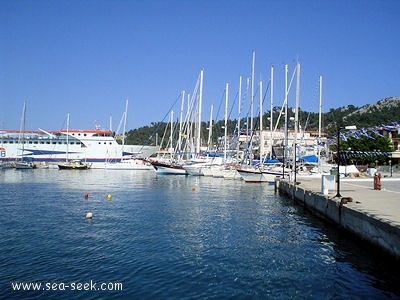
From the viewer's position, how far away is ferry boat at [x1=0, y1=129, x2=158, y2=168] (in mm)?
98812

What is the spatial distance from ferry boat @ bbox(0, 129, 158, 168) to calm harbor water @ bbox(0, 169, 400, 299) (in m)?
79.5

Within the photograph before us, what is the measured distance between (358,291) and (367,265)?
2377 mm

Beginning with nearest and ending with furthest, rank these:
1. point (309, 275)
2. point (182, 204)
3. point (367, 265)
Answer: point (309, 275) < point (367, 265) < point (182, 204)

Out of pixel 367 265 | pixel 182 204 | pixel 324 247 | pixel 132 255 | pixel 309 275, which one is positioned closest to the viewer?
pixel 309 275

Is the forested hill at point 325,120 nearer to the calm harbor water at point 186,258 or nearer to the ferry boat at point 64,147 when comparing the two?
the ferry boat at point 64,147

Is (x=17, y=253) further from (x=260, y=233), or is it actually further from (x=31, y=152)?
(x=31, y=152)

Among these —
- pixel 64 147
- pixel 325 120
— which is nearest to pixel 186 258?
pixel 64 147

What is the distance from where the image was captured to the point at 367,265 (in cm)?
1162

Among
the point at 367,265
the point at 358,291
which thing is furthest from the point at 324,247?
the point at 358,291

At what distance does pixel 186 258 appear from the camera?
12211 mm

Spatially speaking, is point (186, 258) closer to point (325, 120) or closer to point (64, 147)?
point (64, 147)

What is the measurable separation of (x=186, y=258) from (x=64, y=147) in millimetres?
95089

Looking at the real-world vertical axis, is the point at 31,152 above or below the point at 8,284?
above

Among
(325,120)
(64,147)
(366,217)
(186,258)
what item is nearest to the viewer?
(186,258)
